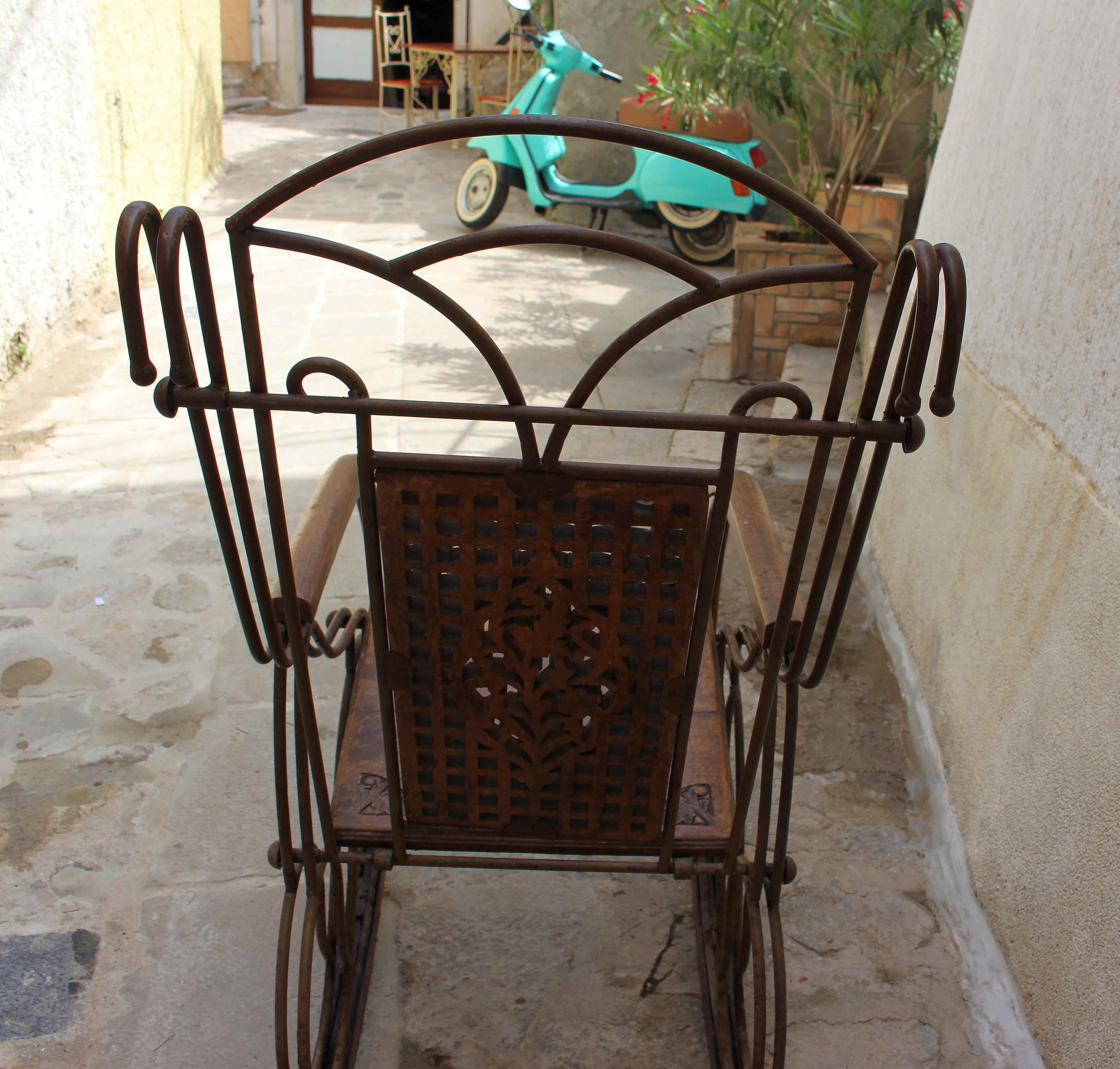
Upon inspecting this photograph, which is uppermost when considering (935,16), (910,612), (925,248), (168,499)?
(935,16)

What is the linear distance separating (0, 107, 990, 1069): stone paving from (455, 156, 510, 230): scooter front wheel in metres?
3.26

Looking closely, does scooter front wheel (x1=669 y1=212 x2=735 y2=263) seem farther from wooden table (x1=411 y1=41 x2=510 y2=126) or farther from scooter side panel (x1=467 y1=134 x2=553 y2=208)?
wooden table (x1=411 y1=41 x2=510 y2=126)

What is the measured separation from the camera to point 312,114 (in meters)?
10.8

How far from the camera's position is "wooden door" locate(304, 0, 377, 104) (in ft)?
37.9

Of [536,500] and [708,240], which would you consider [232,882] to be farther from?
[708,240]

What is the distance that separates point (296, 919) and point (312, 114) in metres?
10.9

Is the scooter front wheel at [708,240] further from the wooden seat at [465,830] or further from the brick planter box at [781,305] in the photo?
the wooden seat at [465,830]

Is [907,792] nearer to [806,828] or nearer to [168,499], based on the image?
[806,828]

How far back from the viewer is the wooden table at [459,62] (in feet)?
26.6

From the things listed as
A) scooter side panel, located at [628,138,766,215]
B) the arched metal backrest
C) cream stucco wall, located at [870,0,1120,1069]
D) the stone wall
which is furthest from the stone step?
the arched metal backrest

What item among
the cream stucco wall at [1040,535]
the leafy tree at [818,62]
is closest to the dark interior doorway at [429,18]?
the leafy tree at [818,62]

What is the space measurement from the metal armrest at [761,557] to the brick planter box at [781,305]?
2511 millimetres

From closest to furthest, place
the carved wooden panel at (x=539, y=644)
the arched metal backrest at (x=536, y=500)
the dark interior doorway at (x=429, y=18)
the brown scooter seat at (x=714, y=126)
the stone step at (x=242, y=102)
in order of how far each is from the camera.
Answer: the arched metal backrest at (x=536, y=500) < the carved wooden panel at (x=539, y=644) < the brown scooter seat at (x=714, y=126) < the stone step at (x=242, y=102) < the dark interior doorway at (x=429, y=18)

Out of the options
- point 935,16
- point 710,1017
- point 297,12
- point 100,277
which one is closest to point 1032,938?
point 710,1017
